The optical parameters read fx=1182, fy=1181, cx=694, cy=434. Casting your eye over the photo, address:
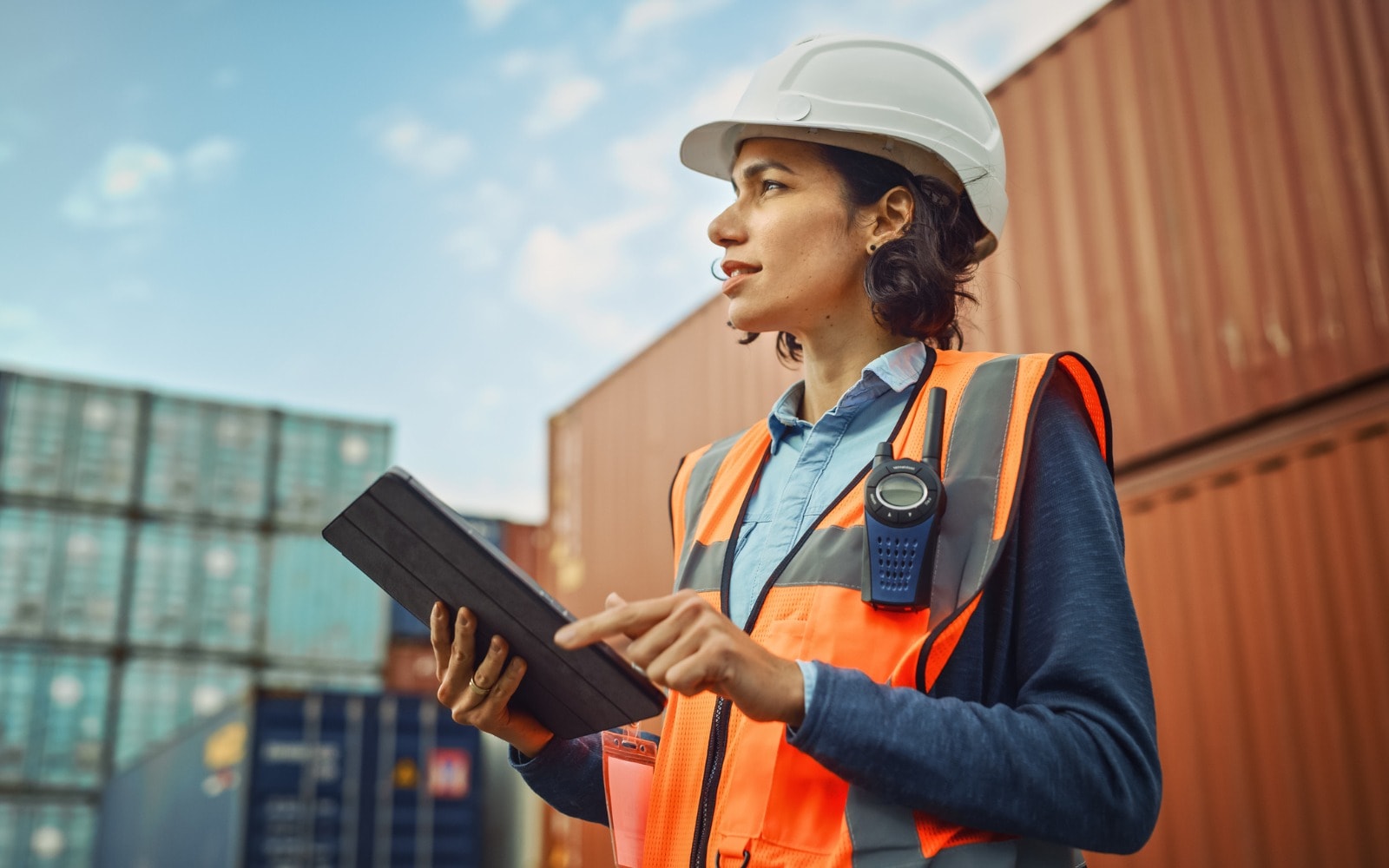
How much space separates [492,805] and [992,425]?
1386 centimetres

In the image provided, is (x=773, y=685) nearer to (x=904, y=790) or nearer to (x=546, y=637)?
(x=904, y=790)

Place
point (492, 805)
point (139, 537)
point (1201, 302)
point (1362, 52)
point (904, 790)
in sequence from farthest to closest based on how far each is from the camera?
point (139, 537) → point (492, 805) → point (1201, 302) → point (1362, 52) → point (904, 790)

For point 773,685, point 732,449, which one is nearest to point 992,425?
point 773,685

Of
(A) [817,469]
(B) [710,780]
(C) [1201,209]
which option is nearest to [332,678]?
(C) [1201,209]

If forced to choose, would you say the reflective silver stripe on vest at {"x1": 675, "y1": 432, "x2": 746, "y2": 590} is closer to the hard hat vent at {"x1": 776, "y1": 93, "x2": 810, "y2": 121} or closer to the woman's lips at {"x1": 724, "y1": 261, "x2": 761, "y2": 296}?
the woman's lips at {"x1": 724, "y1": 261, "x2": 761, "y2": 296}

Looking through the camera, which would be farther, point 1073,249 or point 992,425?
point 1073,249

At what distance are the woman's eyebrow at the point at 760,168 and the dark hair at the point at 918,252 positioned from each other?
70 mm

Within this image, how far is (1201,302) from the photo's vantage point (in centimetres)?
563

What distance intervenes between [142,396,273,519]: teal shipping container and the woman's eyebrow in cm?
1696

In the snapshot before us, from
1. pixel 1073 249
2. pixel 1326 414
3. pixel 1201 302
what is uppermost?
pixel 1073 249

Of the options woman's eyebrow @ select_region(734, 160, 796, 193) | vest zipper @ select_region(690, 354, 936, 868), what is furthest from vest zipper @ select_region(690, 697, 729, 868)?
woman's eyebrow @ select_region(734, 160, 796, 193)

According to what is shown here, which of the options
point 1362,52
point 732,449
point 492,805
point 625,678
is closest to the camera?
point 625,678

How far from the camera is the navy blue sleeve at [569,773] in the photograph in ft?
6.31

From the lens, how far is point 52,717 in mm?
15898
